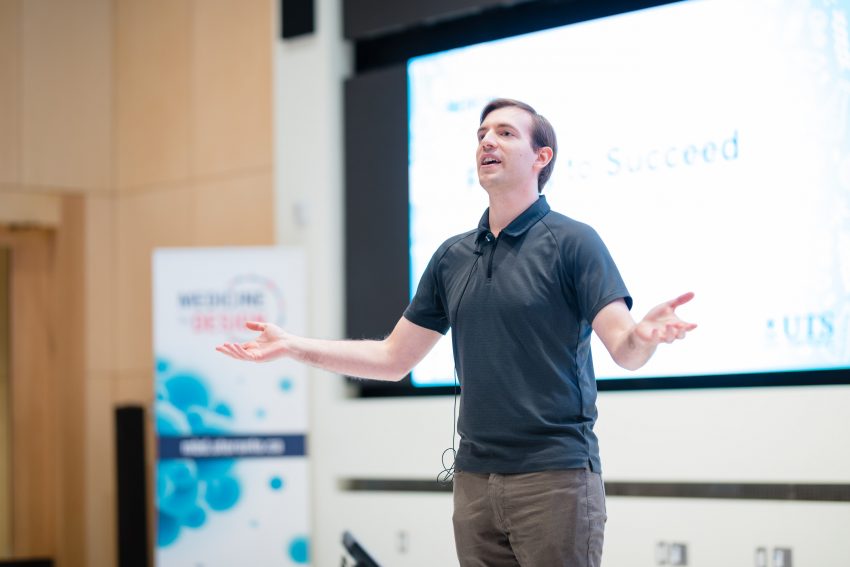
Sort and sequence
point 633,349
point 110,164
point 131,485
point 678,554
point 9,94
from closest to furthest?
point 633,349 < point 678,554 < point 131,485 < point 9,94 < point 110,164

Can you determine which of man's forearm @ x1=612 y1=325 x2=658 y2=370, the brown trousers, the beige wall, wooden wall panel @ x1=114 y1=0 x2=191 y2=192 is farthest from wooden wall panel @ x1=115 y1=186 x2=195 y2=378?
man's forearm @ x1=612 y1=325 x2=658 y2=370

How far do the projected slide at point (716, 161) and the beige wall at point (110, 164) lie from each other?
2.33 m

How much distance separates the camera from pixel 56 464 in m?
6.57

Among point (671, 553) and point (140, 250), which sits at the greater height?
point (140, 250)

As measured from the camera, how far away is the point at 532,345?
1.97m

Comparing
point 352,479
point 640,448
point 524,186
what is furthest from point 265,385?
point 524,186

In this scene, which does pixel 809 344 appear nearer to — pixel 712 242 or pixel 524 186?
pixel 712 242

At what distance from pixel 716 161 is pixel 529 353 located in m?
2.43

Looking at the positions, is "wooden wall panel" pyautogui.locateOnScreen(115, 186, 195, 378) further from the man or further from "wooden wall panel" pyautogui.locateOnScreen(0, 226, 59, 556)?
the man

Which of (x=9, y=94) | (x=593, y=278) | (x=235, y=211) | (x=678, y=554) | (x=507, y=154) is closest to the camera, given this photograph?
(x=593, y=278)

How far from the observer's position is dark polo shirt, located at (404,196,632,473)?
1.93m

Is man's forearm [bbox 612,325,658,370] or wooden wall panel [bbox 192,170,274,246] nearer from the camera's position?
man's forearm [bbox 612,325,658,370]

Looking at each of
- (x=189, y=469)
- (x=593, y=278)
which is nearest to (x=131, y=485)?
(x=189, y=469)

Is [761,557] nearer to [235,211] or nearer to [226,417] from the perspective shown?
[226,417]
